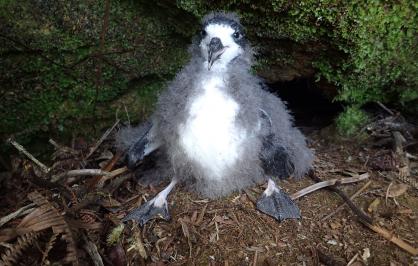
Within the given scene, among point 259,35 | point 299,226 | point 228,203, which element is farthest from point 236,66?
point 299,226

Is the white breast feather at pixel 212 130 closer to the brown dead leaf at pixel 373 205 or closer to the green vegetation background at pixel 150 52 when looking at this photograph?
the green vegetation background at pixel 150 52

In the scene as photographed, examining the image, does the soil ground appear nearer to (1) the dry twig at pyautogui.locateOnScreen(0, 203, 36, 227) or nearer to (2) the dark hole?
(1) the dry twig at pyautogui.locateOnScreen(0, 203, 36, 227)

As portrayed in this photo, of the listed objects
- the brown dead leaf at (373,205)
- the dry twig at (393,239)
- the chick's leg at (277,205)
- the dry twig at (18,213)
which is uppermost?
the dry twig at (18,213)

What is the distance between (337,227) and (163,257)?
3.13 ft

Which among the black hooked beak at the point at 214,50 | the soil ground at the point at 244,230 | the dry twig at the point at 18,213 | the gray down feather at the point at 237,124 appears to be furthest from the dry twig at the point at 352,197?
the dry twig at the point at 18,213

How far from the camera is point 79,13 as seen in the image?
9.12ft

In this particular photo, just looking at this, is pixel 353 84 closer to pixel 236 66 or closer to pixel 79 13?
pixel 236 66

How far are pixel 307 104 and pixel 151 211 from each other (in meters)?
1.79

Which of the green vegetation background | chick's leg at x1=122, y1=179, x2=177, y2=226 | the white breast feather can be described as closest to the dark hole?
the green vegetation background

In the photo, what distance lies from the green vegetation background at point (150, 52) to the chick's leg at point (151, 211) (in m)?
0.81

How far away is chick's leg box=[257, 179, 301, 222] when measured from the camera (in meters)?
2.49

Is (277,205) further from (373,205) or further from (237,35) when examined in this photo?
(237,35)

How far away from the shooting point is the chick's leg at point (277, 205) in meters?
A: 2.49

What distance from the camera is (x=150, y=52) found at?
306 cm
